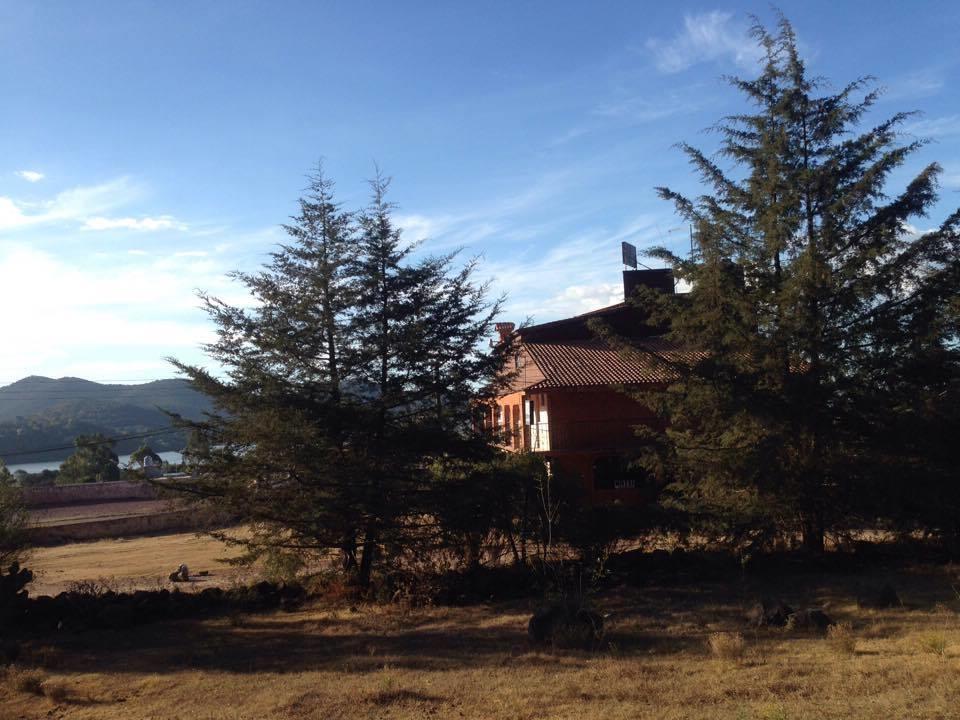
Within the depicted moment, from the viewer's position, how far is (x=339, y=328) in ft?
51.4

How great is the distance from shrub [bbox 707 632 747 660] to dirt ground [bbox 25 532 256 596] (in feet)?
34.1

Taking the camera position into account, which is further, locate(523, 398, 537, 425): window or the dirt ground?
locate(523, 398, 537, 425): window

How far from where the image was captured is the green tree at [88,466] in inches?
2549

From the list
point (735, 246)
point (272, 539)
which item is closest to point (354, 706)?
point (272, 539)

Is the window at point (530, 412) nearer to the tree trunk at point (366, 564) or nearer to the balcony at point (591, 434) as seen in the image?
the balcony at point (591, 434)

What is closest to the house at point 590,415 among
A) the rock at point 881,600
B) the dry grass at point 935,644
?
the rock at point 881,600

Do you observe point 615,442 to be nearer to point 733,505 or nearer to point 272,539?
point 733,505

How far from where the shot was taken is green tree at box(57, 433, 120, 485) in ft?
212

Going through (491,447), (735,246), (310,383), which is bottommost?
(491,447)

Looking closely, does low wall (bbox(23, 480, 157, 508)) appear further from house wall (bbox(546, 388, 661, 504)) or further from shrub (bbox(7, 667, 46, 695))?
shrub (bbox(7, 667, 46, 695))

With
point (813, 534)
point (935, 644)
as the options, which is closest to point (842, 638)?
point (935, 644)

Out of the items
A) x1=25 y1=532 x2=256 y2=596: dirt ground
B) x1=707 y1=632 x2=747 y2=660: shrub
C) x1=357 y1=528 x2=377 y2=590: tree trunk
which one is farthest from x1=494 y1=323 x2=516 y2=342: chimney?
x1=707 y1=632 x2=747 y2=660: shrub

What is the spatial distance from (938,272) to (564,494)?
9.03m

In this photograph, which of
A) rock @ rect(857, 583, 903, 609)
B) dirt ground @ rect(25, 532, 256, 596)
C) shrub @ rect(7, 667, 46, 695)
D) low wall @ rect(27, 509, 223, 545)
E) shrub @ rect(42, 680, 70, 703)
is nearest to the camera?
shrub @ rect(42, 680, 70, 703)
